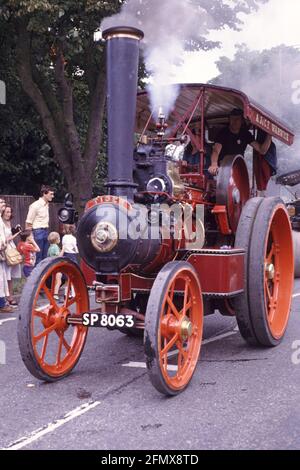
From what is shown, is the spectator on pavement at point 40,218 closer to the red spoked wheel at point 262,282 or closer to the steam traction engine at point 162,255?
the steam traction engine at point 162,255

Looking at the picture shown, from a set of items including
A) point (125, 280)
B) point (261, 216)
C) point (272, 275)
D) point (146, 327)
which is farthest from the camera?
point (272, 275)

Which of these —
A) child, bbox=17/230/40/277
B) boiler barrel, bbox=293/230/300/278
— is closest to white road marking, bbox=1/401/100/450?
child, bbox=17/230/40/277

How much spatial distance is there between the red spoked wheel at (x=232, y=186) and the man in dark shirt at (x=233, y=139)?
194 mm

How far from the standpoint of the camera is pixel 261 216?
190 inches

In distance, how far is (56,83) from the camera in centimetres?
1183

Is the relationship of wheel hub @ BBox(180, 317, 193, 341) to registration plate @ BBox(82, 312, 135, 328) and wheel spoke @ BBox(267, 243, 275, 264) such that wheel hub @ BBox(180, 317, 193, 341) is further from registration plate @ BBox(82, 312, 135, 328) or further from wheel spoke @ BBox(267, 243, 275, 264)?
wheel spoke @ BBox(267, 243, 275, 264)

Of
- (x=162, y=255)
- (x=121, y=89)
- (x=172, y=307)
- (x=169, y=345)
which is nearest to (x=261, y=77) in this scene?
(x=162, y=255)

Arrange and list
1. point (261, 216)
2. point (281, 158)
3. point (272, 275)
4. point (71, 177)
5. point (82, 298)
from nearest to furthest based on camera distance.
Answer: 1. point (82, 298)
2. point (261, 216)
3. point (272, 275)
4. point (71, 177)
5. point (281, 158)

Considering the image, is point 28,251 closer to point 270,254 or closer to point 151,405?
point 270,254

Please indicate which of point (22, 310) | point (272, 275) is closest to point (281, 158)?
point (272, 275)

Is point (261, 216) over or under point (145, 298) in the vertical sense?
over
